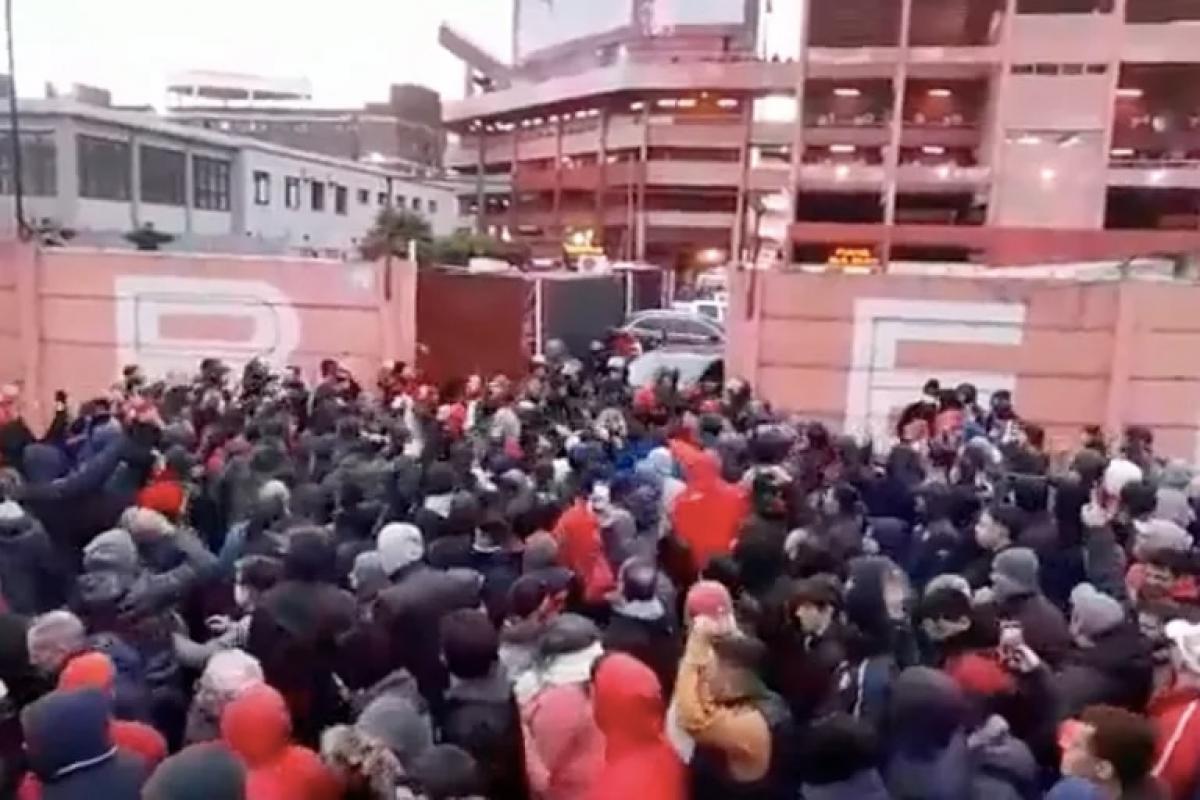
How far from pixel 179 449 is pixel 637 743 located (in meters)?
4.83

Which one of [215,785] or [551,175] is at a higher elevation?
[551,175]

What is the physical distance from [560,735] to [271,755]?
3.02ft

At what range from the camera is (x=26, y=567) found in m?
6.13

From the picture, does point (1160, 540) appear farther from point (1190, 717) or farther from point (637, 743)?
point (637, 743)

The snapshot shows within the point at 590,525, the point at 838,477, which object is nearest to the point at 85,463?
the point at 590,525

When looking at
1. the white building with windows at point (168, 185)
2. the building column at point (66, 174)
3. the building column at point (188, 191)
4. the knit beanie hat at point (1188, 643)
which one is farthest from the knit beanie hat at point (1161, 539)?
the building column at point (188, 191)

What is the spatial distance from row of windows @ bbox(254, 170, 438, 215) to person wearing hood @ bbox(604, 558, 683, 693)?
49350mm

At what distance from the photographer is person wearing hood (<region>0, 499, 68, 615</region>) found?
19.9 ft

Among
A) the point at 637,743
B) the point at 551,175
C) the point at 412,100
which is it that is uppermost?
the point at 412,100

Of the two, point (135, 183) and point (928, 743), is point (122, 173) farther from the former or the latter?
point (928, 743)

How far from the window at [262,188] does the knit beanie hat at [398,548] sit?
160 ft

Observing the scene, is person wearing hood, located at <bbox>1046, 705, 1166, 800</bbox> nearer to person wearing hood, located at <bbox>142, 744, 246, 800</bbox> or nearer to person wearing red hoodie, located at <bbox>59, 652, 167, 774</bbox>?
person wearing hood, located at <bbox>142, 744, 246, 800</bbox>

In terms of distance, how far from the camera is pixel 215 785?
323 cm

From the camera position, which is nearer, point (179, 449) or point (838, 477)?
point (179, 449)
